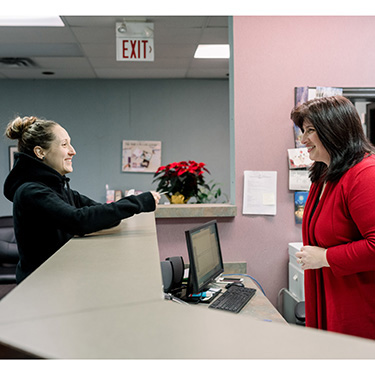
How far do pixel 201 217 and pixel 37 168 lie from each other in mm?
1172

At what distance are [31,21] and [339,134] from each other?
2869 mm

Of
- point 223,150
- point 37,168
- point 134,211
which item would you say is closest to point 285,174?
point 134,211

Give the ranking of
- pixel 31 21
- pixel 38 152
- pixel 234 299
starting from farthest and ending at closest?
pixel 31 21 → pixel 234 299 → pixel 38 152

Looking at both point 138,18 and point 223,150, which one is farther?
point 223,150

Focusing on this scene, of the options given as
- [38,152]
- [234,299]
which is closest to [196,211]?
[234,299]

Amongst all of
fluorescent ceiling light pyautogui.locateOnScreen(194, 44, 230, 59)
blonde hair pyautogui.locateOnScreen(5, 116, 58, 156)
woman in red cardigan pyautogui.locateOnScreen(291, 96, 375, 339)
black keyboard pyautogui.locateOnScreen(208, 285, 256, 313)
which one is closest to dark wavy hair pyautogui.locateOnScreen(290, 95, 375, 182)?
woman in red cardigan pyautogui.locateOnScreen(291, 96, 375, 339)

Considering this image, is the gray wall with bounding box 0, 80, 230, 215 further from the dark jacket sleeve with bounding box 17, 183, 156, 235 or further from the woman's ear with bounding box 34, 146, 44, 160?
the dark jacket sleeve with bounding box 17, 183, 156, 235

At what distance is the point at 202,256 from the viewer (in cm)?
195

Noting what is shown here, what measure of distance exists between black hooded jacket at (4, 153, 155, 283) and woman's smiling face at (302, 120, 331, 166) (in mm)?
612

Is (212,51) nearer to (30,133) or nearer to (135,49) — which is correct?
(135,49)

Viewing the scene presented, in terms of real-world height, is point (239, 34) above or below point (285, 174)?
above

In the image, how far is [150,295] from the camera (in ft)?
2.09
